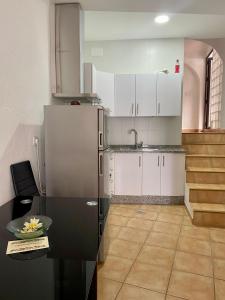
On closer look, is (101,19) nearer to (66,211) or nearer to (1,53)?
(1,53)

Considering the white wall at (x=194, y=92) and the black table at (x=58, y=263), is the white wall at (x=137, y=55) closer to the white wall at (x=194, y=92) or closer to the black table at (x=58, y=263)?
the white wall at (x=194, y=92)

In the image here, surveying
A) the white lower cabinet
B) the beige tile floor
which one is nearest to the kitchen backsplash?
the white lower cabinet

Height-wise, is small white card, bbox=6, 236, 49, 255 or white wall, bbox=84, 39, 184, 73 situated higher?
white wall, bbox=84, 39, 184, 73

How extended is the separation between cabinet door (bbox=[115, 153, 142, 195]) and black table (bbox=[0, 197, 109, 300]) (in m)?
2.45

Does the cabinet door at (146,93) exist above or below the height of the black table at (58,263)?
above

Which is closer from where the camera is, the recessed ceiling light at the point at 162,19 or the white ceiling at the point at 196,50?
the recessed ceiling light at the point at 162,19

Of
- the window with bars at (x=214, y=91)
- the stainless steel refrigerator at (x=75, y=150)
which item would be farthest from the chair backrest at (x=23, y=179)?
the window with bars at (x=214, y=91)

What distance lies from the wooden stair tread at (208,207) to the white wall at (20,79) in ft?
7.44

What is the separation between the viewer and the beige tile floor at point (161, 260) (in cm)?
197

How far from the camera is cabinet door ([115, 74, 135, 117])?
418 cm

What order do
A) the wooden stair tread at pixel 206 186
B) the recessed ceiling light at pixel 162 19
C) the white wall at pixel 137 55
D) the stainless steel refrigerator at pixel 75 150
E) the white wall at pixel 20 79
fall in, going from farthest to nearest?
the white wall at pixel 137 55, the wooden stair tread at pixel 206 186, the recessed ceiling light at pixel 162 19, the stainless steel refrigerator at pixel 75 150, the white wall at pixel 20 79

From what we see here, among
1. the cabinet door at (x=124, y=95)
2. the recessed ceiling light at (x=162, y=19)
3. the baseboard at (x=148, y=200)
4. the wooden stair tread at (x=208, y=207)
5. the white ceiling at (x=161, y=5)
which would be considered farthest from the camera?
the cabinet door at (x=124, y=95)

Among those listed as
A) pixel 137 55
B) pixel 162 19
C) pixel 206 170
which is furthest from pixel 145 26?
pixel 206 170

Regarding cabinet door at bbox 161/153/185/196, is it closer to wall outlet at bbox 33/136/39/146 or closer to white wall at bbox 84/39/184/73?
white wall at bbox 84/39/184/73
